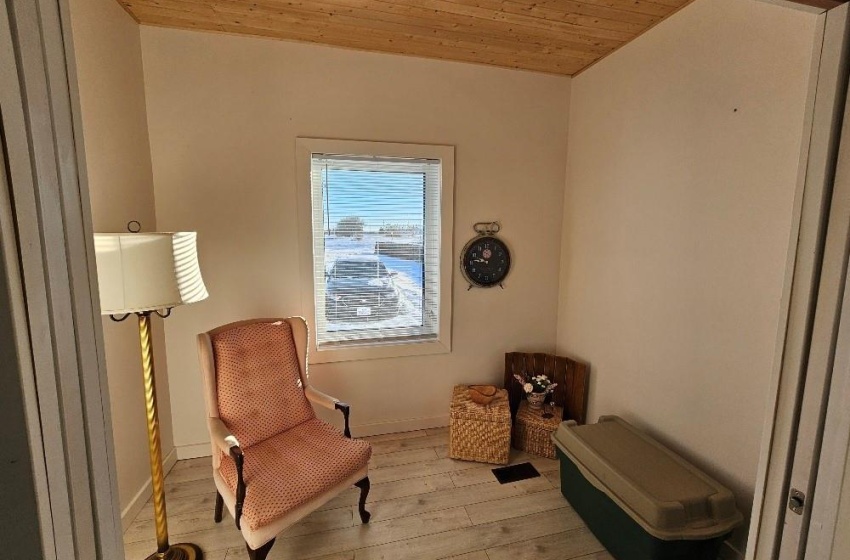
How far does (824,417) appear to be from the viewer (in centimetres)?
81

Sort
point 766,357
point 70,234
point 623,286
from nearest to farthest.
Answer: point 70,234
point 766,357
point 623,286

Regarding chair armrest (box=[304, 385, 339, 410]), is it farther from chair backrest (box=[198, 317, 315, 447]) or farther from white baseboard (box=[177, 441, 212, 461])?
white baseboard (box=[177, 441, 212, 461])

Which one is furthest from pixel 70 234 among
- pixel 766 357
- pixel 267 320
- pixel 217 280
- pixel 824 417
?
pixel 766 357

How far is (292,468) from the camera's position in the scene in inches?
68.7

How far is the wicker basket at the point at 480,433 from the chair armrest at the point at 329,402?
746 millimetres

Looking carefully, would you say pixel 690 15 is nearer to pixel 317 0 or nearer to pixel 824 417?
pixel 317 0

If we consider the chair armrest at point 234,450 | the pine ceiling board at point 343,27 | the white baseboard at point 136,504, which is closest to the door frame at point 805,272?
the chair armrest at point 234,450

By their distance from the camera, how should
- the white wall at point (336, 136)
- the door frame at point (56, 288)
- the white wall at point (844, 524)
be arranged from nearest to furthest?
the door frame at point (56, 288), the white wall at point (844, 524), the white wall at point (336, 136)

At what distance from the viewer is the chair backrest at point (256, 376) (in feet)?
6.38

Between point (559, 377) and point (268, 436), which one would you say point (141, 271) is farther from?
point (559, 377)

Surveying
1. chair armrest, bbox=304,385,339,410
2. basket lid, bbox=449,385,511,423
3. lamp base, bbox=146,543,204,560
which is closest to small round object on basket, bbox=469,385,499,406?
Answer: basket lid, bbox=449,385,511,423

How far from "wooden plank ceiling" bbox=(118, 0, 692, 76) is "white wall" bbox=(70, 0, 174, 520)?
10.7 inches

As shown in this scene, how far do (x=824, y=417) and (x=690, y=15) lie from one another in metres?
1.95

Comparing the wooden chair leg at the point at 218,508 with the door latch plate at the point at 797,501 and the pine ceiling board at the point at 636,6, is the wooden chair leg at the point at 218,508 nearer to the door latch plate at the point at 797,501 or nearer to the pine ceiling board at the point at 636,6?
the door latch plate at the point at 797,501
